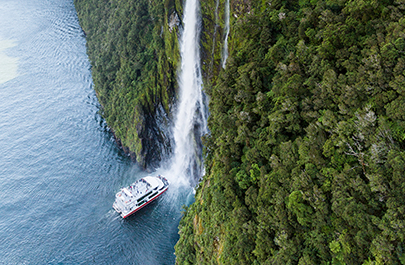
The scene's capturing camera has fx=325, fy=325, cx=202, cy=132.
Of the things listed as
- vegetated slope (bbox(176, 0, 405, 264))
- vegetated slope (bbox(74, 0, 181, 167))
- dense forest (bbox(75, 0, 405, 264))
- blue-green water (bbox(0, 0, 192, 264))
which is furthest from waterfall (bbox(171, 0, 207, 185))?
vegetated slope (bbox(176, 0, 405, 264))

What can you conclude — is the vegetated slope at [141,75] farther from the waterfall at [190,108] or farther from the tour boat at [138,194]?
the tour boat at [138,194]

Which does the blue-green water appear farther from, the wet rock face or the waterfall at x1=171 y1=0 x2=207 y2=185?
the wet rock face

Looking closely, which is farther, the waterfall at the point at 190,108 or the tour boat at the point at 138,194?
the tour boat at the point at 138,194

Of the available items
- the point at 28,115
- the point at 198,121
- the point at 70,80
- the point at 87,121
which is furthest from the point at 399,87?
the point at 70,80

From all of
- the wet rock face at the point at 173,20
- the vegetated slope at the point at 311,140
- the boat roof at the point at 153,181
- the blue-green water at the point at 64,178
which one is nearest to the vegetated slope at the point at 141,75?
the wet rock face at the point at 173,20

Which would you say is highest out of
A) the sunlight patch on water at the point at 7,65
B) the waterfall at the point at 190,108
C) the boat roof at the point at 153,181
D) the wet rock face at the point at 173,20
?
the sunlight patch on water at the point at 7,65

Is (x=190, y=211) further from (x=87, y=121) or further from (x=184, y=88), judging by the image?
(x=87, y=121)
